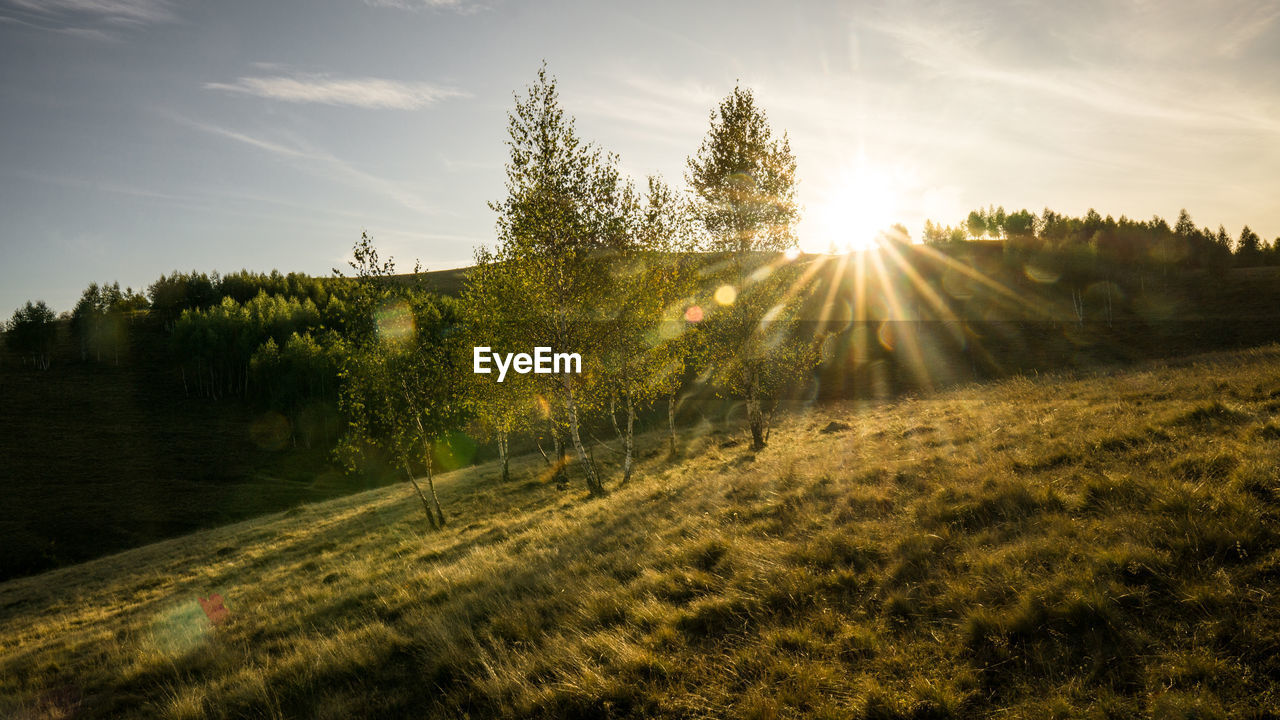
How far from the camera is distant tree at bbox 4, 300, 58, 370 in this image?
87.2 meters

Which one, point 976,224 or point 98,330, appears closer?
point 98,330

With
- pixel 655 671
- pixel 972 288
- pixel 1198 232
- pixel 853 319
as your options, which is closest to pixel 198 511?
pixel 655 671

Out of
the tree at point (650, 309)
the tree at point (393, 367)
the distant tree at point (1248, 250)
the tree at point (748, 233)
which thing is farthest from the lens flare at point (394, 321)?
the distant tree at point (1248, 250)

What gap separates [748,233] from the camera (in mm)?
24422

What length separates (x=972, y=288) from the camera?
310 ft

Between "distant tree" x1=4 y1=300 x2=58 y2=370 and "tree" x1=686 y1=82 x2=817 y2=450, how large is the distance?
12532 centimetres

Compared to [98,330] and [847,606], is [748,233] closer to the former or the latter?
[847,606]

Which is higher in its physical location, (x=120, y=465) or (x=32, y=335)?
(x=32, y=335)

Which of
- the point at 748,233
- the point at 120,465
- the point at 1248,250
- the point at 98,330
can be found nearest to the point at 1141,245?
the point at 1248,250

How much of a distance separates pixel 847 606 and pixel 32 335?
13696cm

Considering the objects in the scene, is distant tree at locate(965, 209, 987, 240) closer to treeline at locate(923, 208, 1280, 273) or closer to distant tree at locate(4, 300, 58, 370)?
treeline at locate(923, 208, 1280, 273)

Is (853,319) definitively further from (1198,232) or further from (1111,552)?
(1198,232)

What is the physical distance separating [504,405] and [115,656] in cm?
1542

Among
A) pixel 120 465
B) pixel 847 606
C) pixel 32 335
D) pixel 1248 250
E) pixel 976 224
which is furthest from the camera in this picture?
pixel 976 224
